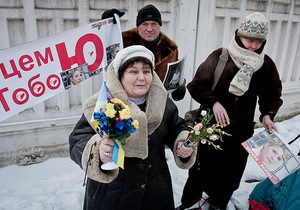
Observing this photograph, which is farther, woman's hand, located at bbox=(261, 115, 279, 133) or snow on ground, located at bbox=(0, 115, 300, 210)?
snow on ground, located at bbox=(0, 115, 300, 210)

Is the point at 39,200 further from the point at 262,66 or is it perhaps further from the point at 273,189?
the point at 262,66

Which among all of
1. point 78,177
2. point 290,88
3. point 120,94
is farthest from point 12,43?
point 290,88

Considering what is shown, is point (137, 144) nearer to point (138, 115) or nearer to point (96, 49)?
point (138, 115)

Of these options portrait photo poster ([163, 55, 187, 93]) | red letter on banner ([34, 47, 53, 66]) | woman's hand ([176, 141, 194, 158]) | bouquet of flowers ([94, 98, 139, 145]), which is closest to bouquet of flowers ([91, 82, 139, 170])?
bouquet of flowers ([94, 98, 139, 145])

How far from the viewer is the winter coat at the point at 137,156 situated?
4.89ft

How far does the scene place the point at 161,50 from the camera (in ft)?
8.77

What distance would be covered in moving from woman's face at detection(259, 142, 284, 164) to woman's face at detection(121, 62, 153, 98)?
1249 mm

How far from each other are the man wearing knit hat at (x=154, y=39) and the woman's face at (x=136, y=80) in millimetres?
1094

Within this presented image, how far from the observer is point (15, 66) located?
1865 millimetres

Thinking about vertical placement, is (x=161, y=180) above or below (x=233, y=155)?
above

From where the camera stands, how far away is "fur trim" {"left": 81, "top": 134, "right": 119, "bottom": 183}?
140 centimetres

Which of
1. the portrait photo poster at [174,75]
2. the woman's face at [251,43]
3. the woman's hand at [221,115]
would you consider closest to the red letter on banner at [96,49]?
the portrait photo poster at [174,75]

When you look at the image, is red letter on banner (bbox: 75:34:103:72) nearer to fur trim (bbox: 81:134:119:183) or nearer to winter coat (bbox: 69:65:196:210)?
winter coat (bbox: 69:65:196:210)

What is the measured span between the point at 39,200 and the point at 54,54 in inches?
68.0
